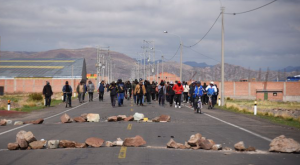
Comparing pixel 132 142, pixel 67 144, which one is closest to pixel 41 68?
pixel 67 144

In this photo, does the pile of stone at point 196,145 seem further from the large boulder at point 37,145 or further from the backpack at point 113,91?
the backpack at point 113,91

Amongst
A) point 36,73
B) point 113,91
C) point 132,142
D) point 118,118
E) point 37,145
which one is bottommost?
point 37,145

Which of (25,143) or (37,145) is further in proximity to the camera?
(37,145)

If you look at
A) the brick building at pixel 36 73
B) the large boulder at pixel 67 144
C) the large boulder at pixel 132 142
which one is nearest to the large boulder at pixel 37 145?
the large boulder at pixel 67 144

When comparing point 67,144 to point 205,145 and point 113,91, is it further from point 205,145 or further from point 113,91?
point 113,91

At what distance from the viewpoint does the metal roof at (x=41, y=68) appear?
107 metres

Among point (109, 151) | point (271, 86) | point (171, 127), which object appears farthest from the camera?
point (271, 86)

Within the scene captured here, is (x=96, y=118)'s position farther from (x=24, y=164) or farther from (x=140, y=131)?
(x=24, y=164)

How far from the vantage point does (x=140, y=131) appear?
1595cm

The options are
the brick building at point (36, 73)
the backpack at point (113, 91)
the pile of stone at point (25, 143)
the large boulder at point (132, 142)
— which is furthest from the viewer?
the brick building at point (36, 73)

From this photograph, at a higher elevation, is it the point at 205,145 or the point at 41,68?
the point at 41,68

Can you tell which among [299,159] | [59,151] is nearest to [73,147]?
[59,151]

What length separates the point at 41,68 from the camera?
113 meters

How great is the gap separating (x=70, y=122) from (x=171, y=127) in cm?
530
